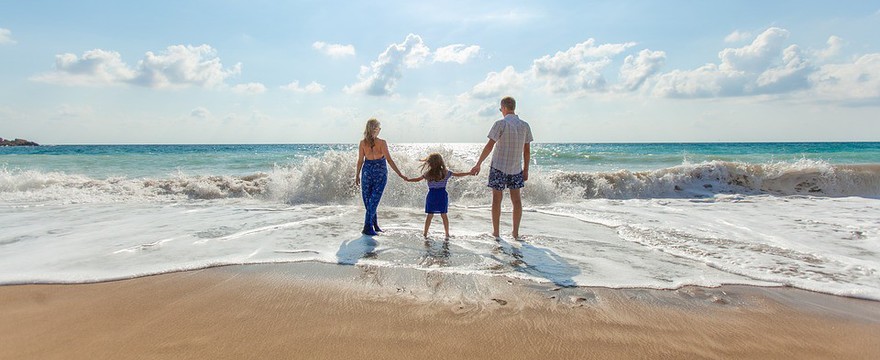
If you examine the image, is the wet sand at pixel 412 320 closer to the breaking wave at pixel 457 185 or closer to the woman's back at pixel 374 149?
the woman's back at pixel 374 149

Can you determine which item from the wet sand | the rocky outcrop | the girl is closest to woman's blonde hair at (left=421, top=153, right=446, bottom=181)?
the girl

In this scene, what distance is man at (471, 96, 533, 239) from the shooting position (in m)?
6.05

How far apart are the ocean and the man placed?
553 millimetres

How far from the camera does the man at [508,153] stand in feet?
19.9

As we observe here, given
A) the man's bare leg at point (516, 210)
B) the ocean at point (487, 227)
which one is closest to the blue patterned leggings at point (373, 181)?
the ocean at point (487, 227)

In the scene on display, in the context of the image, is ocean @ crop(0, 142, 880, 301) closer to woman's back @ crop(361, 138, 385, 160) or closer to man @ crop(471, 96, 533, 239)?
man @ crop(471, 96, 533, 239)

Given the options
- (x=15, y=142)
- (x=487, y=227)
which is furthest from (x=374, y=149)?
(x=15, y=142)

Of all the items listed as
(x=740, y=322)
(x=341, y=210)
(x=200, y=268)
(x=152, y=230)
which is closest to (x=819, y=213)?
(x=740, y=322)

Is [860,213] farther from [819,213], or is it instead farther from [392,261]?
[392,261]

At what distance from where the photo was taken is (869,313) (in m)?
3.51

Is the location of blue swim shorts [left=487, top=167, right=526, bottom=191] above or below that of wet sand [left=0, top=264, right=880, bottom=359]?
above

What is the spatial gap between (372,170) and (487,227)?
2048mm

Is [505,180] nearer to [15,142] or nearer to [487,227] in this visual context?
[487,227]

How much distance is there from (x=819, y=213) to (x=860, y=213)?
80 centimetres
